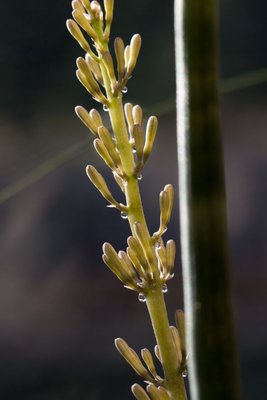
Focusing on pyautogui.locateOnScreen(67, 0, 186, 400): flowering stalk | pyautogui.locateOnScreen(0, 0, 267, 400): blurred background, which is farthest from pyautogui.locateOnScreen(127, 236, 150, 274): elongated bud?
pyautogui.locateOnScreen(0, 0, 267, 400): blurred background

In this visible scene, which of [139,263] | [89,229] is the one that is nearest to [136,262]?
[139,263]

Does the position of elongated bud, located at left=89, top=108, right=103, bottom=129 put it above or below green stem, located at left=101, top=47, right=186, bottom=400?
above

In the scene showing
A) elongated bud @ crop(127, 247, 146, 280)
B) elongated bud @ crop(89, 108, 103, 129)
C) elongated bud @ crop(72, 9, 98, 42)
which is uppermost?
elongated bud @ crop(72, 9, 98, 42)

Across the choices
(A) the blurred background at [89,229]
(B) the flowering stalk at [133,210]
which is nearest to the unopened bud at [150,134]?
(B) the flowering stalk at [133,210]

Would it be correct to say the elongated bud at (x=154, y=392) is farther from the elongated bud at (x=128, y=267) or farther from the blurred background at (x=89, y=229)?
the blurred background at (x=89, y=229)

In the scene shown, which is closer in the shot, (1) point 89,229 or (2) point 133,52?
(2) point 133,52

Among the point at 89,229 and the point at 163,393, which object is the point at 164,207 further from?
the point at 89,229

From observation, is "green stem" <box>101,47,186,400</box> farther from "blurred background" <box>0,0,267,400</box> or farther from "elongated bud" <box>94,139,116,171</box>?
"blurred background" <box>0,0,267,400</box>
